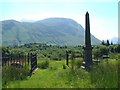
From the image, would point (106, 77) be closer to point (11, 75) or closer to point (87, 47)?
point (11, 75)

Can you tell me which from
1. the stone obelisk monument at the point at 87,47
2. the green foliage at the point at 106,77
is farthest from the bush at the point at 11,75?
the stone obelisk monument at the point at 87,47

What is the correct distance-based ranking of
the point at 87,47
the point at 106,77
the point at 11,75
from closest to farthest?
the point at 106,77
the point at 11,75
the point at 87,47

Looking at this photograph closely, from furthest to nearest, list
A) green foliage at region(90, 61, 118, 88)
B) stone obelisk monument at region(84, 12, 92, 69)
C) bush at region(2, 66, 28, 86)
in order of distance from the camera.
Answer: stone obelisk monument at region(84, 12, 92, 69) → bush at region(2, 66, 28, 86) → green foliage at region(90, 61, 118, 88)

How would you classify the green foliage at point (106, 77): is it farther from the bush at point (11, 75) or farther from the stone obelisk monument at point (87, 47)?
the stone obelisk monument at point (87, 47)

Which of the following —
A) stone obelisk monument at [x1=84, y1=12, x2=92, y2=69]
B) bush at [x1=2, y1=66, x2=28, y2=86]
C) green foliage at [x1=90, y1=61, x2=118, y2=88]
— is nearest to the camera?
green foliage at [x1=90, y1=61, x2=118, y2=88]

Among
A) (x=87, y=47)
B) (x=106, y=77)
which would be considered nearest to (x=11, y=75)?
(x=106, y=77)

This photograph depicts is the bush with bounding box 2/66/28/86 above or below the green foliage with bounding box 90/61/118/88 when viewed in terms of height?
below

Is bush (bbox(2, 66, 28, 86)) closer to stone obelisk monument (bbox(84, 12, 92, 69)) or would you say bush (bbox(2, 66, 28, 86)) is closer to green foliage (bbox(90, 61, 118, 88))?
green foliage (bbox(90, 61, 118, 88))

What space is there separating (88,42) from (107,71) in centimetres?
1082

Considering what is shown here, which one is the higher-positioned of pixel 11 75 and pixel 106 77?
pixel 106 77

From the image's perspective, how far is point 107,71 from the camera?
447 inches

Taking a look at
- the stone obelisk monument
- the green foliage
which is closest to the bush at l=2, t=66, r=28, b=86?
the green foliage

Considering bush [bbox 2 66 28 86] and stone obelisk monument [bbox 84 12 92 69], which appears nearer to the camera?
bush [bbox 2 66 28 86]

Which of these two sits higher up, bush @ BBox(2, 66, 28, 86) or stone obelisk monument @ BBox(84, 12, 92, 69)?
stone obelisk monument @ BBox(84, 12, 92, 69)
